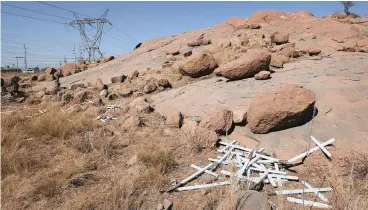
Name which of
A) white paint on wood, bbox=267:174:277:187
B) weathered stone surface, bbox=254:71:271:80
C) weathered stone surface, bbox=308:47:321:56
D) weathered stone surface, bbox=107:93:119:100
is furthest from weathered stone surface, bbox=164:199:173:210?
weathered stone surface, bbox=308:47:321:56

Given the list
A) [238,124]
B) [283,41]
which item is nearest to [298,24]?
[283,41]

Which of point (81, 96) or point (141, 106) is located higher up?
point (81, 96)

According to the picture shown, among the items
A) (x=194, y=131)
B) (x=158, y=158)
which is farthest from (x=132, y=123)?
(x=158, y=158)

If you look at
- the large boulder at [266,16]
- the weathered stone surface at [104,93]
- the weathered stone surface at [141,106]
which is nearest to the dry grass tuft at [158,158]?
the weathered stone surface at [141,106]

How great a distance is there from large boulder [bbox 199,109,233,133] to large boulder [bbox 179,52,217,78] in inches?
109

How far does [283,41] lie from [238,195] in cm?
769

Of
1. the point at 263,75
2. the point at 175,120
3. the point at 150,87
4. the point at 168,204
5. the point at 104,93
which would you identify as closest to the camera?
the point at 168,204

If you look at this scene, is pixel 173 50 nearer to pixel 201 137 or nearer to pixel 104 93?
pixel 104 93

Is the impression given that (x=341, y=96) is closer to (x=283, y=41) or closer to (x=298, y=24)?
(x=283, y=41)

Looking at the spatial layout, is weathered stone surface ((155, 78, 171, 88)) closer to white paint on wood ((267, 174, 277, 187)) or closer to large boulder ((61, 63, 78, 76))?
white paint on wood ((267, 174, 277, 187))

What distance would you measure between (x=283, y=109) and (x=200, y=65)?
11.7 ft

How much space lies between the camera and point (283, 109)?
4.35 metres

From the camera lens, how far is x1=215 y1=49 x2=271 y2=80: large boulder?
21.5 ft

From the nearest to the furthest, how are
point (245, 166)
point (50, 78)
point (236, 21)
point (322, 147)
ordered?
point (245, 166) → point (322, 147) → point (50, 78) → point (236, 21)
